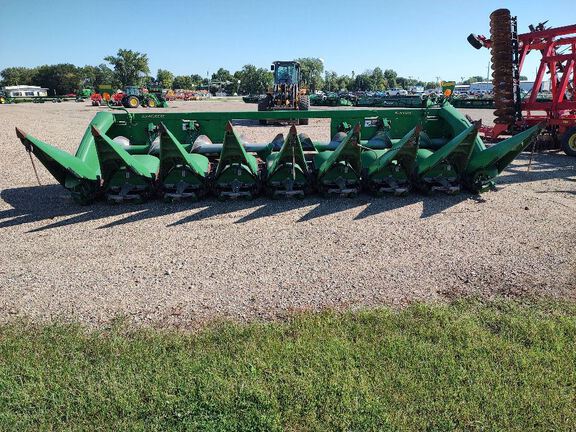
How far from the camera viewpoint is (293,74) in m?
21.1

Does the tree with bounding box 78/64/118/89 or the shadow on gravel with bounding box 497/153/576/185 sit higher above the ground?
the tree with bounding box 78/64/118/89

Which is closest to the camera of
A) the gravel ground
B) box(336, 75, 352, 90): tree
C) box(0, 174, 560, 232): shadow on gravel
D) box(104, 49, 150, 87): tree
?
the gravel ground

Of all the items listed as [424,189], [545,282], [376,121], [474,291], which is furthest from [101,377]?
[376,121]

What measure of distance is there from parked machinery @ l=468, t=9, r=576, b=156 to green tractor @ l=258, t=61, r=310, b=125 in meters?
10.8

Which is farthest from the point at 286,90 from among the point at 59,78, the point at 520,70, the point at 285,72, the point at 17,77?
the point at 17,77

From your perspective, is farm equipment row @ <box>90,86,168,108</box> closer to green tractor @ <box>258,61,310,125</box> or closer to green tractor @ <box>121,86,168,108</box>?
green tractor @ <box>121,86,168,108</box>

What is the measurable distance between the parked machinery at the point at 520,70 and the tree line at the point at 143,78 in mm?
72511

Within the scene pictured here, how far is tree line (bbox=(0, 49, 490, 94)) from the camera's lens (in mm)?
82562

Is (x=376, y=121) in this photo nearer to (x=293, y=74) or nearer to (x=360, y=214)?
(x=360, y=214)

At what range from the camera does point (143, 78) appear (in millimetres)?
85000

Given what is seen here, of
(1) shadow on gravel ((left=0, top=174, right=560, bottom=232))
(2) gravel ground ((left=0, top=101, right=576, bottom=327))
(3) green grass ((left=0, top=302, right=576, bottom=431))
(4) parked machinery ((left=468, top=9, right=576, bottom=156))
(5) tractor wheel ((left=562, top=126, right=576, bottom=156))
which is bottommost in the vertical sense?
(3) green grass ((left=0, top=302, right=576, bottom=431))

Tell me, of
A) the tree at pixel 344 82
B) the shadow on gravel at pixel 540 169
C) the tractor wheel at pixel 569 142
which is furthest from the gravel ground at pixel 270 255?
the tree at pixel 344 82

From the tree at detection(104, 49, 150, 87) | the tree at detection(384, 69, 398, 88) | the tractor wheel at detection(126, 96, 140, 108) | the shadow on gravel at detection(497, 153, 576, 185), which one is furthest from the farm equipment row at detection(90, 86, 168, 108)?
the tree at detection(384, 69, 398, 88)

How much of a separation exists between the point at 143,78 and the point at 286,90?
244 ft
